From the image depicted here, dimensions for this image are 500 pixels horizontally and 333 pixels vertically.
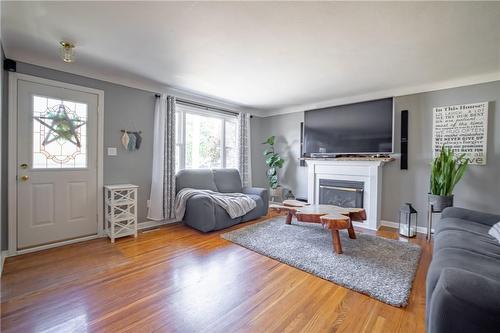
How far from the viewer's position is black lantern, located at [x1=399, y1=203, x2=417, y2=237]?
10.3 feet

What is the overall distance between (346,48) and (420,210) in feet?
8.96

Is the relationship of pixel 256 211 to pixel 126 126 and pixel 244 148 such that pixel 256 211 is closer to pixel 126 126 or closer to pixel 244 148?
pixel 244 148

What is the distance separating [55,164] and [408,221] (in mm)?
4671

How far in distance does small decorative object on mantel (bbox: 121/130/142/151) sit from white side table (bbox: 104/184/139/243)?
57cm

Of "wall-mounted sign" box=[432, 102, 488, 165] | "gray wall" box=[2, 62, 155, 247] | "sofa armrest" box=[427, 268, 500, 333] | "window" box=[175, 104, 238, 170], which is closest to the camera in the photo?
"sofa armrest" box=[427, 268, 500, 333]

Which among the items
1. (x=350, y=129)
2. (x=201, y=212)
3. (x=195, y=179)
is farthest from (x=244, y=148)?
(x=350, y=129)

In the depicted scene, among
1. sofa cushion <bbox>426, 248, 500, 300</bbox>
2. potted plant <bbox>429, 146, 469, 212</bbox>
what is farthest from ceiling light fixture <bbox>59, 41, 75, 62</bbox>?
potted plant <bbox>429, 146, 469, 212</bbox>

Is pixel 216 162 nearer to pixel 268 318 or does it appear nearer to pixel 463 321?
pixel 268 318

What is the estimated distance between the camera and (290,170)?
16.3 ft

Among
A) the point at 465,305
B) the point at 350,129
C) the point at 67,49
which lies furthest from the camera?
the point at 350,129

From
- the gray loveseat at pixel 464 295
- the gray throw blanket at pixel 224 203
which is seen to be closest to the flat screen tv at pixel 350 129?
the gray throw blanket at pixel 224 203

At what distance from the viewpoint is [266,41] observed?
2141 mm

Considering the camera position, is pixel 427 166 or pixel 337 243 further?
pixel 427 166

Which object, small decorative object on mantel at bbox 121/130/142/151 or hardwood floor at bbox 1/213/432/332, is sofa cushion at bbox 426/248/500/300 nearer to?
hardwood floor at bbox 1/213/432/332
